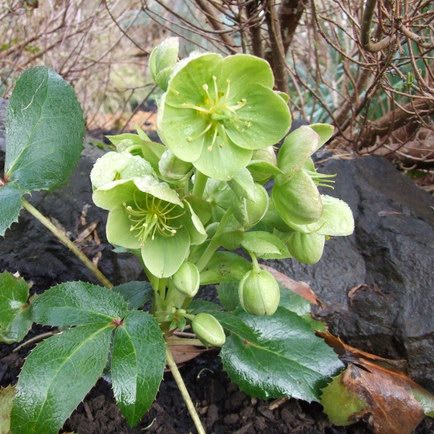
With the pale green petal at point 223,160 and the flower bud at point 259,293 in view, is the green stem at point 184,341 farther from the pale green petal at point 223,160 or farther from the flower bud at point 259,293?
the pale green petal at point 223,160

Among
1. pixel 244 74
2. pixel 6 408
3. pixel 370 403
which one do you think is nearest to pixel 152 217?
pixel 244 74

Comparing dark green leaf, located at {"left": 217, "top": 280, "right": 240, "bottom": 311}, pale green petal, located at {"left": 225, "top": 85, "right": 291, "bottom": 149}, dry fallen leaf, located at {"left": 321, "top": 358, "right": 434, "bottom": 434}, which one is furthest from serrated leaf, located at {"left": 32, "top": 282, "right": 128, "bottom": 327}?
dry fallen leaf, located at {"left": 321, "top": 358, "right": 434, "bottom": 434}

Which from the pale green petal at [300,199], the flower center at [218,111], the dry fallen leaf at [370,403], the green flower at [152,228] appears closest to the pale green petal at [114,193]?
the green flower at [152,228]

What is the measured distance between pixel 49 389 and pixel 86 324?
11 centimetres

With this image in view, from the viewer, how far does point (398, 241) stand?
1.20 metres

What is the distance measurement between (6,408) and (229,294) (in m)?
0.40

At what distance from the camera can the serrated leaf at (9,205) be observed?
2.69ft

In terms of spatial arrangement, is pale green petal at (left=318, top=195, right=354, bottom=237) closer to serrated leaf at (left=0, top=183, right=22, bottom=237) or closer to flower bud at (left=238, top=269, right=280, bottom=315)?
flower bud at (left=238, top=269, right=280, bottom=315)

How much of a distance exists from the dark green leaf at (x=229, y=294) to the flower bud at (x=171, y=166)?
11.4 inches

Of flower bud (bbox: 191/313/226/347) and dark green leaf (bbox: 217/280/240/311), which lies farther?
dark green leaf (bbox: 217/280/240/311)

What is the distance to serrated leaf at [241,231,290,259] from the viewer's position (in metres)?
0.79

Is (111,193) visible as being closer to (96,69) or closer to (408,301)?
(408,301)

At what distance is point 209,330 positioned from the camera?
80 centimetres

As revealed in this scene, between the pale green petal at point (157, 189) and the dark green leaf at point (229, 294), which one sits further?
the dark green leaf at point (229, 294)
